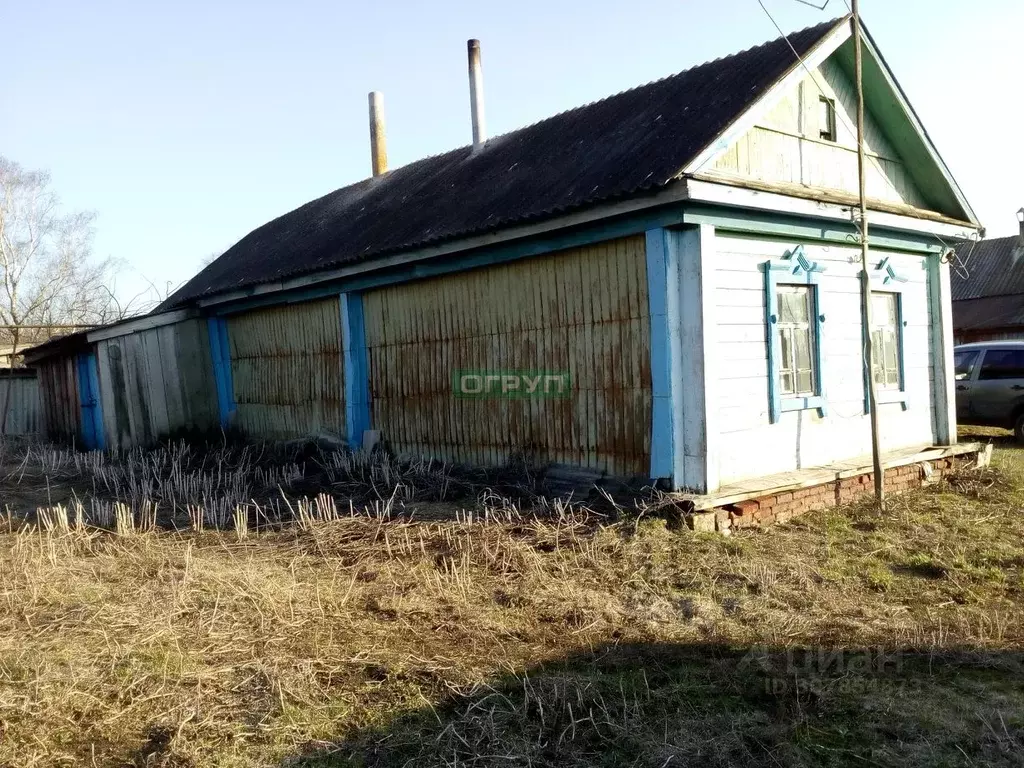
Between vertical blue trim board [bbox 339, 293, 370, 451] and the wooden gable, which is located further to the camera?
vertical blue trim board [bbox 339, 293, 370, 451]

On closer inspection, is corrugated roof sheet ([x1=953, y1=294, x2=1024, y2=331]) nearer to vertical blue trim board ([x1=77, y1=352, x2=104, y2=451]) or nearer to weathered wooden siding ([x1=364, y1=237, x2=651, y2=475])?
weathered wooden siding ([x1=364, y1=237, x2=651, y2=475])

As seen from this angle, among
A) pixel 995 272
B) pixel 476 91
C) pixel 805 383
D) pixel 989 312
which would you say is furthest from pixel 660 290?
pixel 995 272

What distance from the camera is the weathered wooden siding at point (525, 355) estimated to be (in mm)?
8297

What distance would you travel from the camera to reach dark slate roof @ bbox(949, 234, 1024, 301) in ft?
99.3

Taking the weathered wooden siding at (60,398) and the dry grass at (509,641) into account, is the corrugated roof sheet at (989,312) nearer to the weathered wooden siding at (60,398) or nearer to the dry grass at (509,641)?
the dry grass at (509,641)

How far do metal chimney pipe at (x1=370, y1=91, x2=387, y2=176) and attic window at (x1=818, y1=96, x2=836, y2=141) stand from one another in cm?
1012

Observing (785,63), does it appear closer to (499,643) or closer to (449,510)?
(449,510)

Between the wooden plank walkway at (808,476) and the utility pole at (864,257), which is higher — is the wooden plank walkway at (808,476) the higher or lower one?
the lower one

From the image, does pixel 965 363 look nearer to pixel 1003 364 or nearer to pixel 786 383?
pixel 1003 364

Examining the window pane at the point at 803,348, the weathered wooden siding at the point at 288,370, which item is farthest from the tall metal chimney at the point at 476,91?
the window pane at the point at 803,348

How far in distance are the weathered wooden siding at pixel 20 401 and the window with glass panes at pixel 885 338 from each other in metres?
17.8

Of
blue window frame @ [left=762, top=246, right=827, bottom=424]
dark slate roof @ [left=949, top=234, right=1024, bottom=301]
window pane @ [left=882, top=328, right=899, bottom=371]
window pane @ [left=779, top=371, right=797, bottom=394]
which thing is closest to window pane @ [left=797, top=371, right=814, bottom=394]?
blue window frame @ [left=762, top=246, right=827, bottom=424]

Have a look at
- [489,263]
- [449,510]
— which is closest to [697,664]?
[449,510]

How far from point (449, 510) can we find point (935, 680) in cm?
482
